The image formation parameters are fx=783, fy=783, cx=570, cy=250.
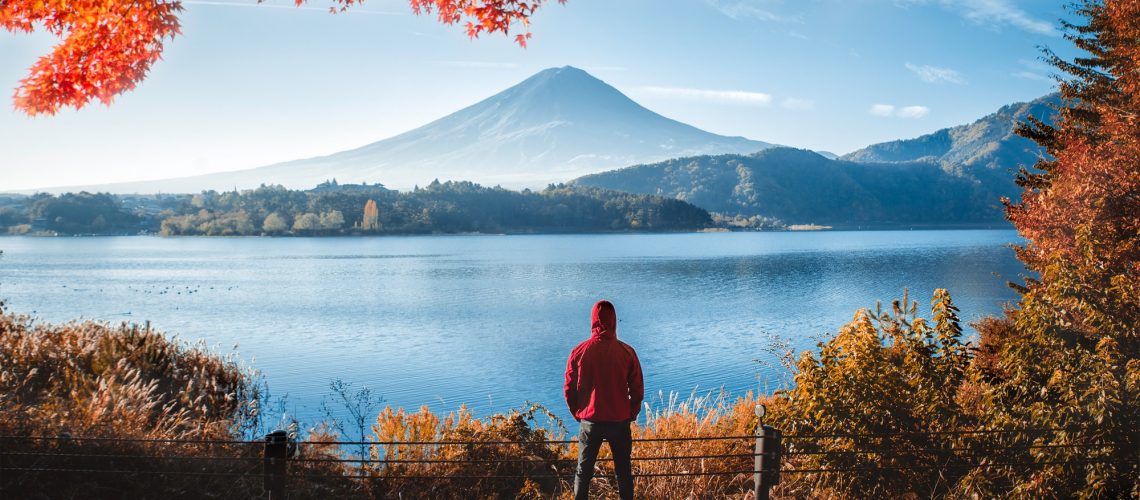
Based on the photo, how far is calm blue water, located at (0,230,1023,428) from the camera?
75.8 ft

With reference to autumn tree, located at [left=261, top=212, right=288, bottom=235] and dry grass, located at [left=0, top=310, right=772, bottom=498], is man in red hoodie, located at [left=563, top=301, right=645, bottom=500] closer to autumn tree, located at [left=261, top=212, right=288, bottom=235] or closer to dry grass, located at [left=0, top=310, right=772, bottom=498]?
dry grass, located at [left=0, top=310, right=772, bottom=498]

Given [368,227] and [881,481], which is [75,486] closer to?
[881,481]

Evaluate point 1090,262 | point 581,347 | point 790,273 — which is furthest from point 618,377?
point 790,273

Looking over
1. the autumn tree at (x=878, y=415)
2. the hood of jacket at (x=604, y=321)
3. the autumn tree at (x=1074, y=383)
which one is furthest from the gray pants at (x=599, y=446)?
the autumn tree at (x=1074, y=383)

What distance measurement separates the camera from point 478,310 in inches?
1564

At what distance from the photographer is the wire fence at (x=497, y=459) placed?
20.7 ft

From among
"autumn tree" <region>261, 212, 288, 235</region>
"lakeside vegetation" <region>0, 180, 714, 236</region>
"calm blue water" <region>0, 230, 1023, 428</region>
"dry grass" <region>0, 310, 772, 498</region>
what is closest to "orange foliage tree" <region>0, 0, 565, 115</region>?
"dry grass" <region>0, 310, 772, 498</region>

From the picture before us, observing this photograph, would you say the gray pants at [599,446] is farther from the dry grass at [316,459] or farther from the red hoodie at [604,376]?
the dry grass at [316,459]

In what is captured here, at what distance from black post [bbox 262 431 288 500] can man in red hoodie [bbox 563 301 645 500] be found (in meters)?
2.24

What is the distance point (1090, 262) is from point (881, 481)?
2827 mm

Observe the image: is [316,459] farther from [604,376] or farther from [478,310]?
[478,310]

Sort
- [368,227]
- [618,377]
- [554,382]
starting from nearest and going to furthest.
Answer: [618,377] → [554,382] → [368,227]

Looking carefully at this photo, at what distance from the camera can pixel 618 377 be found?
625 cm

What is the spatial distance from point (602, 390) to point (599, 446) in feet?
1.66
